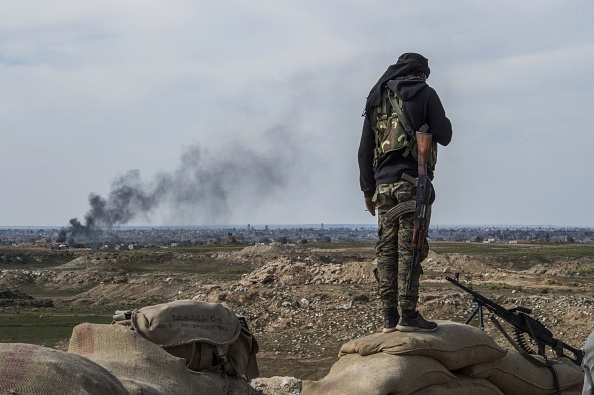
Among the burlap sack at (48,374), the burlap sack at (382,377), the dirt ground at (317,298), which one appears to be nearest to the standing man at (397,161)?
the burlap sack at (382,377)

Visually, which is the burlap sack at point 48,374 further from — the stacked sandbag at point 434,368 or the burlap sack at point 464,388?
the burlap sack at point 464,388

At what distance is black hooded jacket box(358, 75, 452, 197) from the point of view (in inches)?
230

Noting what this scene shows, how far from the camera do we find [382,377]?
18.2ft

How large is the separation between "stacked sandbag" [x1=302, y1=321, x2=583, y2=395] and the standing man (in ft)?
0.63

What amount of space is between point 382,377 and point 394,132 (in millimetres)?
1701

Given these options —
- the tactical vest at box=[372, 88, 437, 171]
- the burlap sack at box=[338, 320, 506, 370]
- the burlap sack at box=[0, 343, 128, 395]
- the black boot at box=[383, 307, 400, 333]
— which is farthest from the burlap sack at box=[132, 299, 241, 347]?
A: the tactical vest at box=[372, 88, 437, 171]

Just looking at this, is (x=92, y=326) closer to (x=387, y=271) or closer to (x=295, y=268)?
(x=387, y=271)

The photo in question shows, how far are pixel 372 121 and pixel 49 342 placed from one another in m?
12.6

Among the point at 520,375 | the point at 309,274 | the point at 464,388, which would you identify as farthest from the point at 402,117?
the point at 309,274

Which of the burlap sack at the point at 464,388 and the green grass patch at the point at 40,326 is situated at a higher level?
the burlap sack at the point at 464,388

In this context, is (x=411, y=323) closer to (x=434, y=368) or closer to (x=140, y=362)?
(x=434, y=368)

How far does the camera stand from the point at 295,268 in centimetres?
2733

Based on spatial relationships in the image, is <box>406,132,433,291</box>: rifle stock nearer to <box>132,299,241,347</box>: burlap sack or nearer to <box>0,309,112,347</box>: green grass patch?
<box>132,299,241,347</box>: burlap sack

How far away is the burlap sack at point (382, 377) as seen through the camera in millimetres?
5536
